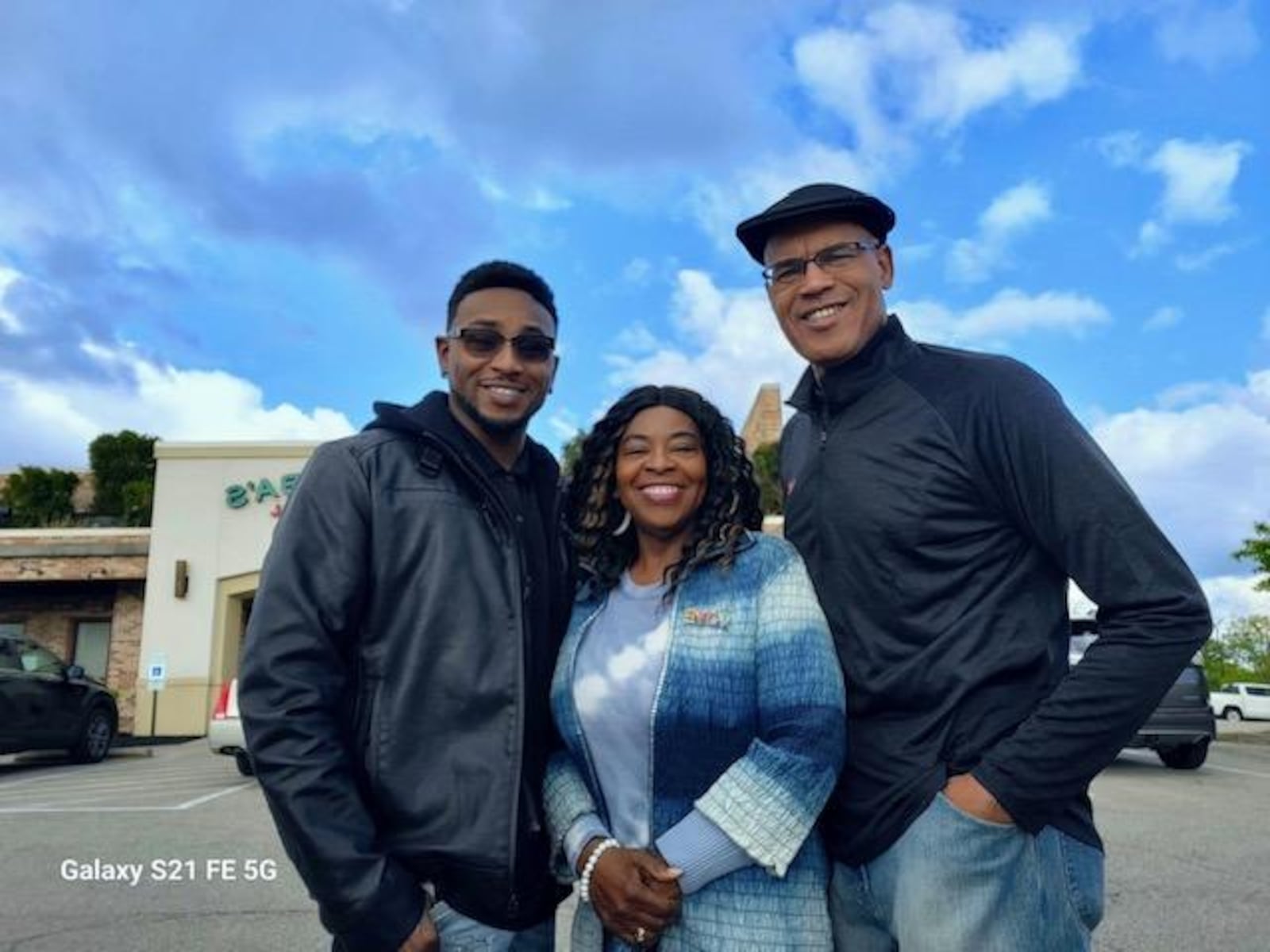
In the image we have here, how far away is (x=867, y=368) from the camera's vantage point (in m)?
2.38

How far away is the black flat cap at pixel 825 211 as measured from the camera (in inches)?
94.5

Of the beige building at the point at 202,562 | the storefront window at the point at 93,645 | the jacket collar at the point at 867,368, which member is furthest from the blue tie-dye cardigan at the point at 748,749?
the storefront window at the point at 93,645

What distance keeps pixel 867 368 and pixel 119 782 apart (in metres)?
12.0

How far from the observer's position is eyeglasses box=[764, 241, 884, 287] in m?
2.44

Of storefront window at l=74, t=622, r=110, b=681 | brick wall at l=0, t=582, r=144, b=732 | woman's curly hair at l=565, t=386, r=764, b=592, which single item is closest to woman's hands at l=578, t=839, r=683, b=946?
woman's curly hair at l=565, t=386, r=764, b=592

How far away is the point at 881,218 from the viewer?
8.08ft

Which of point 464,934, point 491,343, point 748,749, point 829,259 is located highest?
point 829,259

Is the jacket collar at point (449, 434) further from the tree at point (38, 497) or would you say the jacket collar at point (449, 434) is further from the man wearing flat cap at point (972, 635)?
the tree at point (38, 497)

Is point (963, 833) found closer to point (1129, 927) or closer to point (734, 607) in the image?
point (734, 607)

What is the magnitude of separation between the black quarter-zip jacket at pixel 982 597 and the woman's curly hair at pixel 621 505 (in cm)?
25

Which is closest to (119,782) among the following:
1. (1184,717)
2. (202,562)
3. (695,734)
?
(202,562)

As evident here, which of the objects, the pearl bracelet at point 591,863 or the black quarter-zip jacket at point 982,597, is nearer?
the black quarter-zip jacket at point 982,597

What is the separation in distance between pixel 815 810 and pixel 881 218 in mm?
1405

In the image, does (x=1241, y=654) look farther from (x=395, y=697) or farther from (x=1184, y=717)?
(x=395, y=697)
